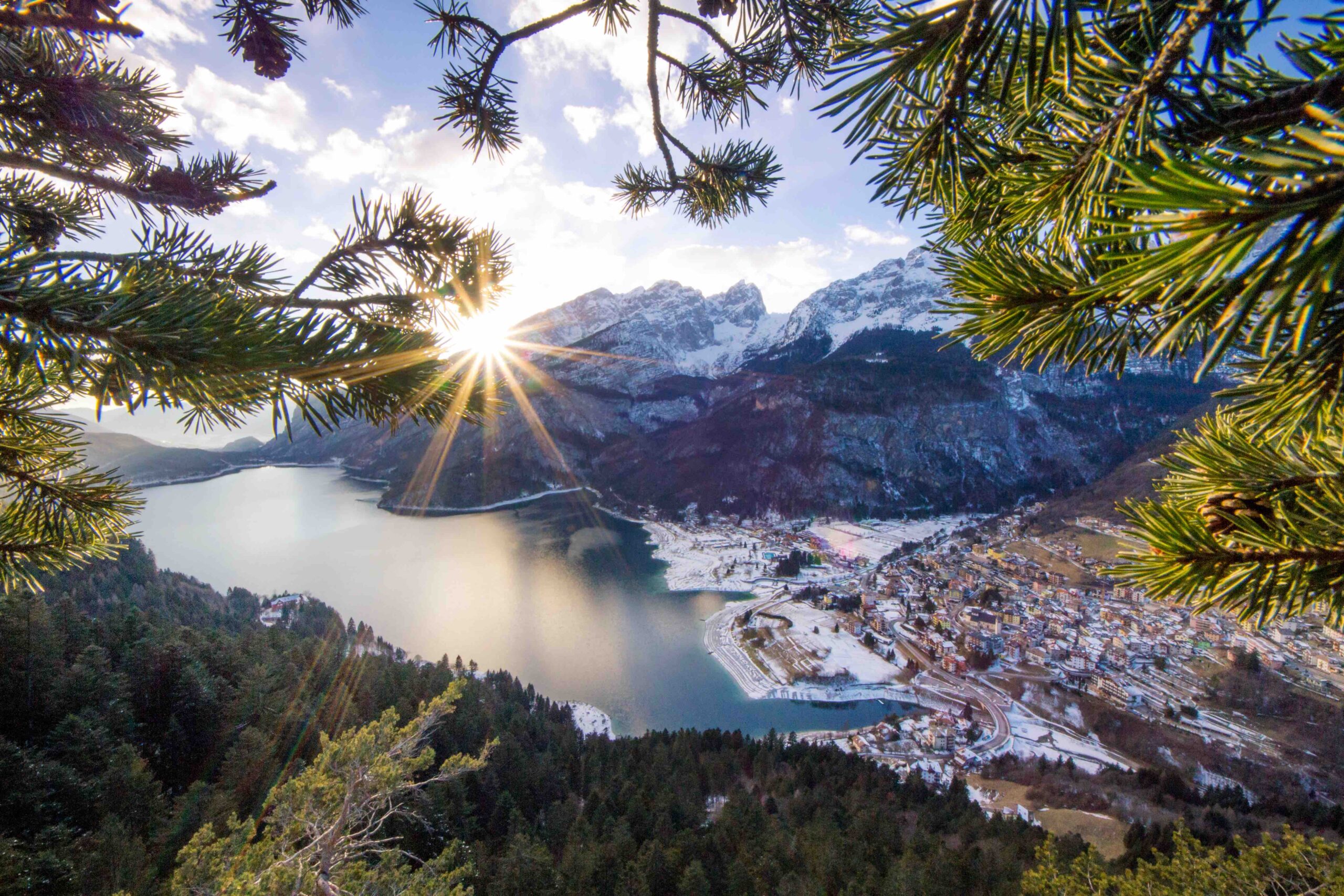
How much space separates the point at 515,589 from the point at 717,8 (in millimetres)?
43514

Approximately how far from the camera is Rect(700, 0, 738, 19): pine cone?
5.43ft

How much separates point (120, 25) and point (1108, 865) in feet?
64.3

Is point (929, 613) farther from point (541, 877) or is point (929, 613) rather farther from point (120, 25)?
point (120, 25)

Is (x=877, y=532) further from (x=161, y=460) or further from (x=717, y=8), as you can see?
(x=161, y=460)

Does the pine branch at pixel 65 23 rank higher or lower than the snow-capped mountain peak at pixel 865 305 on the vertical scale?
lower

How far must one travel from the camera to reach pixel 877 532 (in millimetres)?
62250

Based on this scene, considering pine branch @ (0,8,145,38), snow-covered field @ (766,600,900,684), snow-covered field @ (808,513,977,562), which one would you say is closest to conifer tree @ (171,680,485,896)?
pine branch @ (0,8,145,38)

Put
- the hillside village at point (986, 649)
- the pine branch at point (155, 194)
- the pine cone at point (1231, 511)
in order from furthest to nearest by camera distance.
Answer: the hillside village at point (986, 649) < the pine branch at point (155, 194) < the pine cone at point (1231, 511)

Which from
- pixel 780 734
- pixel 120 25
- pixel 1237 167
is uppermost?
pixel 120 25

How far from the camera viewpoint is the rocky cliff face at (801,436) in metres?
76.2

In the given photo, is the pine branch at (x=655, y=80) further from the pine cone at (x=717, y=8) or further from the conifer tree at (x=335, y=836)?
the conifer tree at (x=335, y=836)

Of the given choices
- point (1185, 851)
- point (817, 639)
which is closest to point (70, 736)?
point (1185, 851)

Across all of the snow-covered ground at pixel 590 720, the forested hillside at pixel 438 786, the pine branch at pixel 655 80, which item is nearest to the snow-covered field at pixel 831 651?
the forested hillside at pixel 438 786

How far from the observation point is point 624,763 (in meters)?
18.6
